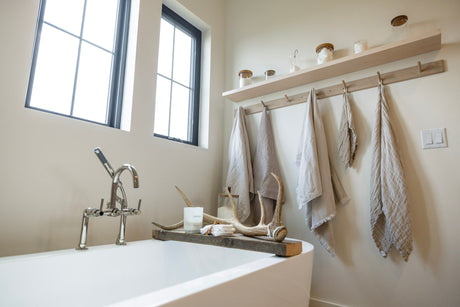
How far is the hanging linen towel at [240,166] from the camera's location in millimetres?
1829

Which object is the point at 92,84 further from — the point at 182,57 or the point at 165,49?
the point at 182,57

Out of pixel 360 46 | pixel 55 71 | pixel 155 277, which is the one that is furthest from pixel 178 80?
pixel 155 277

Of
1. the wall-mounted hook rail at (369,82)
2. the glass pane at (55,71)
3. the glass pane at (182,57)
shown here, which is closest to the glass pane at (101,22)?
the glass pane at (55,71)

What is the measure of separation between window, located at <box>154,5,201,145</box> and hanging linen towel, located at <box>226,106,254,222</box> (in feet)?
1.15

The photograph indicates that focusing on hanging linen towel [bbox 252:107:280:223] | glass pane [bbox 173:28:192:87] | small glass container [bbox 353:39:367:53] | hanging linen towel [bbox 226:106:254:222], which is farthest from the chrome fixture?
small glass container [bbox 353:39:367:53]

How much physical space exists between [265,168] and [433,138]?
37.8 inches

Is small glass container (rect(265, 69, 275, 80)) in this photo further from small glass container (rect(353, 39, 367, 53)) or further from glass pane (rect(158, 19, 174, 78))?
glass pane (rect(158, 19, 174, 78))

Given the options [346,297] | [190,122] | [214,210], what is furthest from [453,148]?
[190,122]

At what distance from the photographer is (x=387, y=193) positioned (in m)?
1.40

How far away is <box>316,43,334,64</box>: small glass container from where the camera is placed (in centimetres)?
172

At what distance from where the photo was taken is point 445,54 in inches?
56.8

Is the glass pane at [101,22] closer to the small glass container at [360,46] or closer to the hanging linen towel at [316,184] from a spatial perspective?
the hanging linen towel at [316,184]

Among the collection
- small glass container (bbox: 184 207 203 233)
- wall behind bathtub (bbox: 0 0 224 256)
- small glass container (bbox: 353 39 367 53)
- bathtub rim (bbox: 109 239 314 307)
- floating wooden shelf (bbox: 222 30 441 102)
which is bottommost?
bathtub rim (bbox: 109 239 314 307)

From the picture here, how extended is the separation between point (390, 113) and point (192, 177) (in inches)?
52.2
